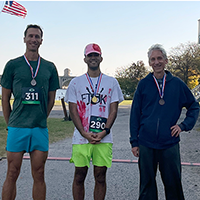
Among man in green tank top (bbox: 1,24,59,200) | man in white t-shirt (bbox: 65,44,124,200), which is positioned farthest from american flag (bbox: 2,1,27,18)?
man in white t-shirt (bbox: 65,44,124,200)

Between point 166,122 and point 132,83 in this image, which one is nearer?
point 166,122

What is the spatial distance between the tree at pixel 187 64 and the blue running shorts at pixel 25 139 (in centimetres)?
4346

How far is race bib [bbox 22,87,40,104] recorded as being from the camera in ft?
9.36

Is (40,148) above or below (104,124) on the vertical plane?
below

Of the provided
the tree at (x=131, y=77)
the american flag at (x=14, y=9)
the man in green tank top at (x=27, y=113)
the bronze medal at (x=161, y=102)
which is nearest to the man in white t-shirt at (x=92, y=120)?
the man in green tank top at (x=27, y=113)

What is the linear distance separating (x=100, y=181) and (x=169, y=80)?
4.67ft

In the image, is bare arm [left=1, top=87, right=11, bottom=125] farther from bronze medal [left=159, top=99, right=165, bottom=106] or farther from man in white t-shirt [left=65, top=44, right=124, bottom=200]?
bronze medal [left=159, top=99, right=165, bottom=106]

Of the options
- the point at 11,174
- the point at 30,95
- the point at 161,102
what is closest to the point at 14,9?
the point at 30,95

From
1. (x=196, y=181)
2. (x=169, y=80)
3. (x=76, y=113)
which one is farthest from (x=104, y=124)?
(x=196, y=181)

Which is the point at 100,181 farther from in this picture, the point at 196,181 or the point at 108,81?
the point at 196,181

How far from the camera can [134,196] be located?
368cm

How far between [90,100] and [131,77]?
65.5m

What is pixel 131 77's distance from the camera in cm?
6775

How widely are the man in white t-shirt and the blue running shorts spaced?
0.43 m
